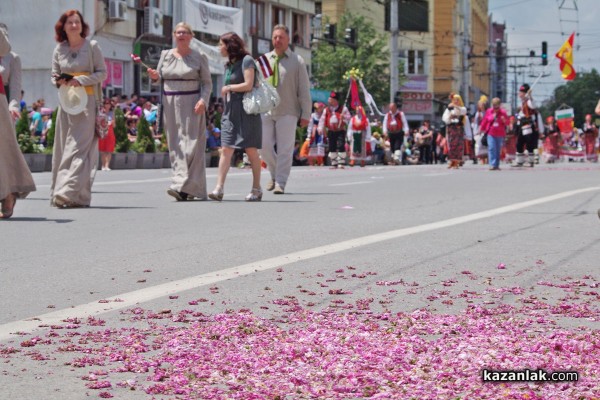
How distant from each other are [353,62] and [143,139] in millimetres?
46660

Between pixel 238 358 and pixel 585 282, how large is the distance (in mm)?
3242

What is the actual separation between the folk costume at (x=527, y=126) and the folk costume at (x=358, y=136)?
5.32 metres

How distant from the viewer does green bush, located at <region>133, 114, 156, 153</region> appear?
111 feet

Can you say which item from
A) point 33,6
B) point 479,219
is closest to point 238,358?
point 479,219

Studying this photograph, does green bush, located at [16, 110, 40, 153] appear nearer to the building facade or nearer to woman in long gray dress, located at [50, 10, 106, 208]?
the building facade

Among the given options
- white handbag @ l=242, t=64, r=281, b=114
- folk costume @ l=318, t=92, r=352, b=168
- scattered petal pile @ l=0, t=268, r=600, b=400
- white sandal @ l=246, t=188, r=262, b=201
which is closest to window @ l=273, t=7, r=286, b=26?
folk costume @ l=318, t=92, r=352, b=168

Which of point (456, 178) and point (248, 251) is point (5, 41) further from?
point (456, 178)

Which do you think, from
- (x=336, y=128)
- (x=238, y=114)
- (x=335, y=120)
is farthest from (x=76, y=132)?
(x=336, y=128)

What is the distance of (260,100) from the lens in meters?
15.6

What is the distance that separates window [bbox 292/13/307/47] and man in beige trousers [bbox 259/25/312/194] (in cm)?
5326

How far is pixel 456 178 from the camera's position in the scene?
80.1 feet

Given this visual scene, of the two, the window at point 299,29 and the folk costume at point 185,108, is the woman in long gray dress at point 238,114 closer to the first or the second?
the folk costume at point 185,108

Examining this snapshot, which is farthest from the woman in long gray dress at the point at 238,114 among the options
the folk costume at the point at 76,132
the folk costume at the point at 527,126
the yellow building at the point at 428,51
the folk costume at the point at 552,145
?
the yellow building at the point at 428,51

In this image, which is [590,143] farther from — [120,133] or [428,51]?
[428,51]
